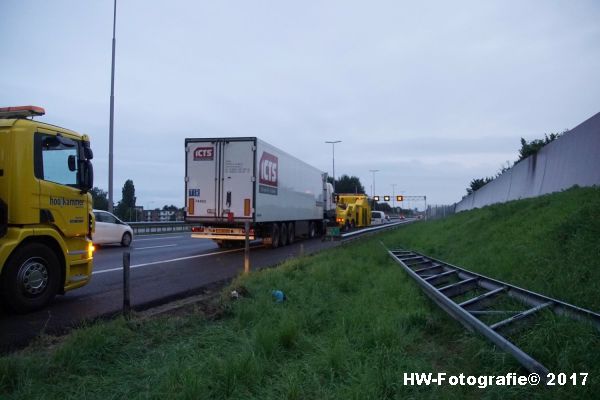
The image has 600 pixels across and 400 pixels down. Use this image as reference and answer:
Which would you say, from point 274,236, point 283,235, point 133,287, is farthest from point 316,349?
point 283,235

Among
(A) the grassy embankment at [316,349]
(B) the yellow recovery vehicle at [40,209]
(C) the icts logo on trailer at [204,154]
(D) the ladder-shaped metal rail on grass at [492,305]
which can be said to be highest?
(C) the icts logo on trailer at [204,154]

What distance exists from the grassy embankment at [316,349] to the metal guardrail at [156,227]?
23.2m

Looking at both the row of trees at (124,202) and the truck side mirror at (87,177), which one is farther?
the row of trees at (124,202)

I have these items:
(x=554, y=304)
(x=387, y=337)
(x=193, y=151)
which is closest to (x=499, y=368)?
(x=387, y=337)

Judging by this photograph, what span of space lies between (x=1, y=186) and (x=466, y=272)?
7504 mm

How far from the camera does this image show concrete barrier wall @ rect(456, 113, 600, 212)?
1152 centimetres

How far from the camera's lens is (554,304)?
4789 mm

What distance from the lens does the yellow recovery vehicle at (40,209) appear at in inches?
252

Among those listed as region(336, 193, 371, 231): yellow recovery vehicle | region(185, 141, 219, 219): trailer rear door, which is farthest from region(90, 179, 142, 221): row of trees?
region(336, 193, 371, 231): yellow recovery vehicle

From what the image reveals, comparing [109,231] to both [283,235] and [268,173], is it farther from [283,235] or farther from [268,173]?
[283,235]

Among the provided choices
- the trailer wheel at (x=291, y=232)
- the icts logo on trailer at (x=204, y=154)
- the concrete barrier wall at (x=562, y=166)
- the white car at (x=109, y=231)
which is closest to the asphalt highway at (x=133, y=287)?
the white car at (x=109, y=231)

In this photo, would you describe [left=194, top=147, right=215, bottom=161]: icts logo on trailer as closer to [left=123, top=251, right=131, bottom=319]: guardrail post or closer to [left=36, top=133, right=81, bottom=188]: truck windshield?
[left=36, top=133, right=81, bottom=188]: truck windshield

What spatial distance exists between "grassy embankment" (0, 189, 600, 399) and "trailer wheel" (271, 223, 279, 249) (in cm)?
1135

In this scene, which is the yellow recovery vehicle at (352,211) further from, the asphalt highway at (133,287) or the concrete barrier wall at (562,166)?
the asphalt highway at (133,287)
